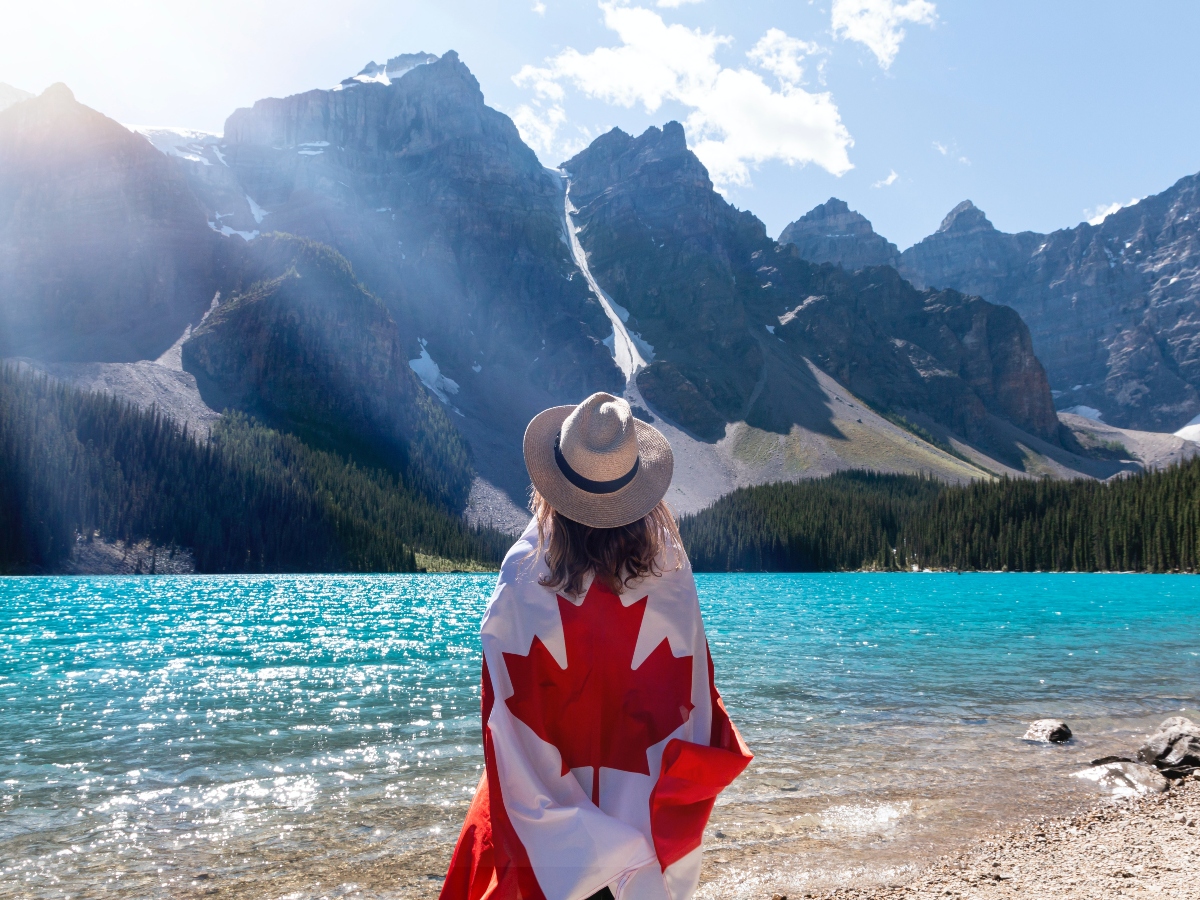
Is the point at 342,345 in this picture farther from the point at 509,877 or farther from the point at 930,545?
the point at 509,877

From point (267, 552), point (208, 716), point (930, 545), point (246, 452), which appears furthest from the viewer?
point (246, 452)

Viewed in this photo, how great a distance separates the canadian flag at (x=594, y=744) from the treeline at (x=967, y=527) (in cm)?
11945

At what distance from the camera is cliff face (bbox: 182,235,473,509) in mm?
172500

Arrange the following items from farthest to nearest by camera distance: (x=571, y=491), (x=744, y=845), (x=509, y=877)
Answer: (x=744, y=845) → (x=571, y=491) → (x=509, y=877)

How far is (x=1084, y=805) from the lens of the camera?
1075 cm

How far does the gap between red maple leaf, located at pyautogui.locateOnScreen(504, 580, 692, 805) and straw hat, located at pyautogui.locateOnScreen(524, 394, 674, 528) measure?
32cm

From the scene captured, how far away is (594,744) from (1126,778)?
12232mm

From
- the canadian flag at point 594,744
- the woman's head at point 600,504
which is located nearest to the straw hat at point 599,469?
the woman's head at point 600,504

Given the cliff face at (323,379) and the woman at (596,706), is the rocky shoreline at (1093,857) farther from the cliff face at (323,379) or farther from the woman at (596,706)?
the cliff face at (323,379)

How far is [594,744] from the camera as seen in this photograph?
3104 mm

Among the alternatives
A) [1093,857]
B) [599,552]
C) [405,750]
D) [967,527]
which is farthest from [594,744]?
[967,527]

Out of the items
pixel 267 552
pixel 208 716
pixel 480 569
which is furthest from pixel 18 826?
pixel 480 569

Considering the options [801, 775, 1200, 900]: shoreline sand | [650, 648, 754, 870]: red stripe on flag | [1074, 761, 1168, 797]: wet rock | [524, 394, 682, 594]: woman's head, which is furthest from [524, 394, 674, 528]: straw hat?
[1074, 761, 1168, 797]: wet rock

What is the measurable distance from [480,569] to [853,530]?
67040mm
